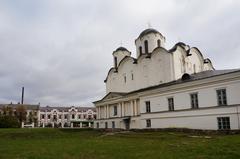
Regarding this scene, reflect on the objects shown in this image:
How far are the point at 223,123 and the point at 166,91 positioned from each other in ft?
25.8

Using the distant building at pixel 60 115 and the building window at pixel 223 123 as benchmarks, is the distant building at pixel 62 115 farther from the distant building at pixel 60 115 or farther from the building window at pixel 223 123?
the building window at pixel 223 123

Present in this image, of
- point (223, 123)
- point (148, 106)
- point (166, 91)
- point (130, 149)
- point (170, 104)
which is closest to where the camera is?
point (130, 149)

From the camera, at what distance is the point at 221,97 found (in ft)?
82.4

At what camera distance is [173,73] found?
36.3 meters

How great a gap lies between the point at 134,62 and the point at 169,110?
45.7ft

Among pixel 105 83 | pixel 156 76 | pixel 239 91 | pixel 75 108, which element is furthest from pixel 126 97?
pixel 75 108

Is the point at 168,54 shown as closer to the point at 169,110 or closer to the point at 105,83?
the point at 169,110

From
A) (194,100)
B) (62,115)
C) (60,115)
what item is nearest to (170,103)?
(194,100)

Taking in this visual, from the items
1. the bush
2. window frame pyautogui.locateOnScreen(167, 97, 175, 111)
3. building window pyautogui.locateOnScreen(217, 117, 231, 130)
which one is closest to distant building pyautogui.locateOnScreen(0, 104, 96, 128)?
the bush

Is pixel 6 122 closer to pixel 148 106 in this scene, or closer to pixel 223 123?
pixel 148 106

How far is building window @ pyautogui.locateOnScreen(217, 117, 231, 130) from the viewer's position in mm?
24500

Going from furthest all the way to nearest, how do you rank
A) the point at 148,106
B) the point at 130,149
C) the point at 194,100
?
1. the point at 148,106
2. the point at 194,100
3. the point at 130,149

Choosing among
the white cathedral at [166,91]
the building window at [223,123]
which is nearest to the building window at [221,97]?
the white cathedral at [166,91]

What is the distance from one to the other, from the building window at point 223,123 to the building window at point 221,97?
1.42m
